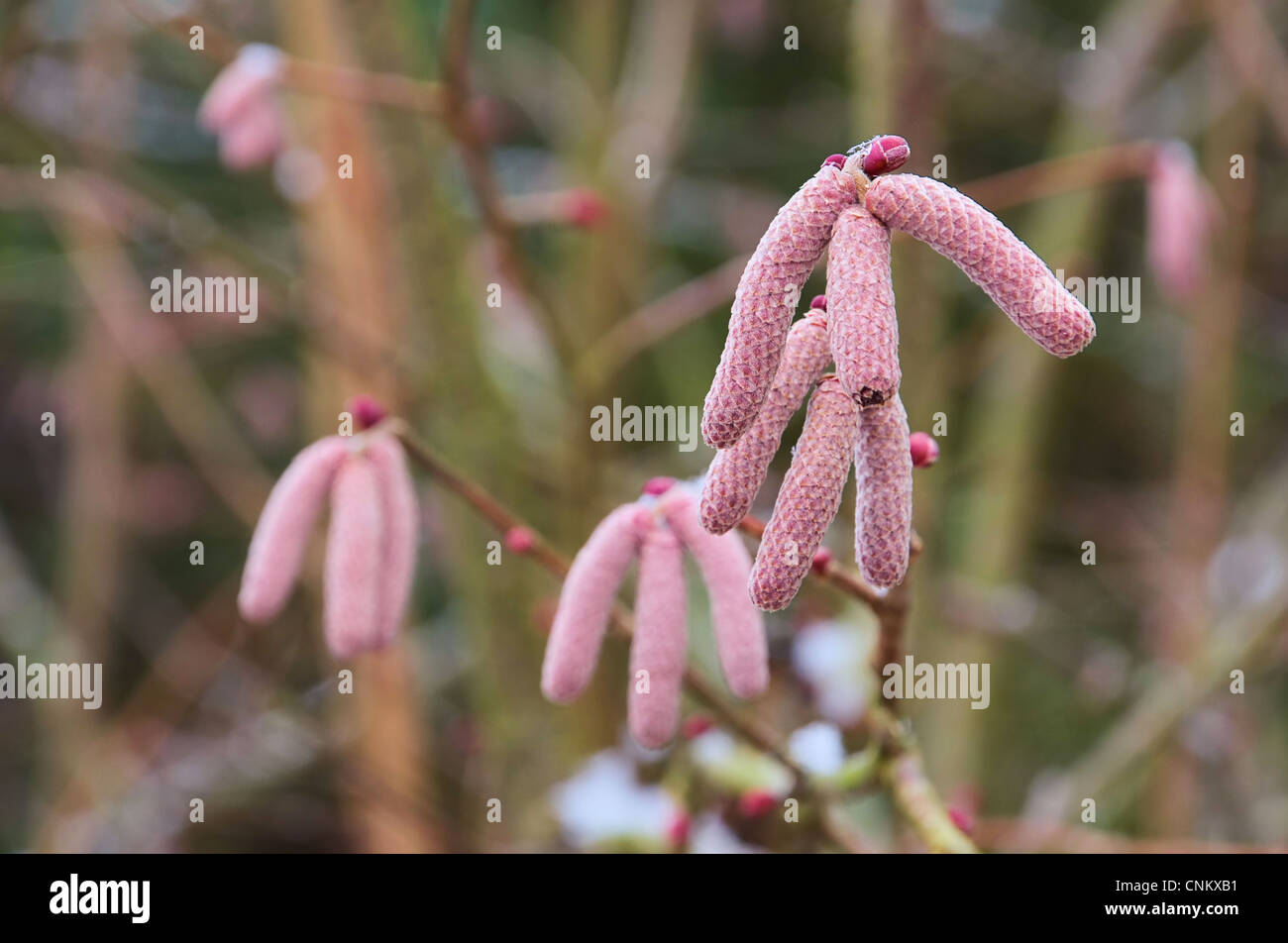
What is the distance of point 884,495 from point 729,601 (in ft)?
0.56

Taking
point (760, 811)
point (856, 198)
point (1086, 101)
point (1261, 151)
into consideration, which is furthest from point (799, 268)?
point (1261, 151)

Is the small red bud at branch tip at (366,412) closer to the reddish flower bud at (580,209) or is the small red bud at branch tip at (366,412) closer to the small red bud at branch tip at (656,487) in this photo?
the small red bud at branch tip at (656,487)

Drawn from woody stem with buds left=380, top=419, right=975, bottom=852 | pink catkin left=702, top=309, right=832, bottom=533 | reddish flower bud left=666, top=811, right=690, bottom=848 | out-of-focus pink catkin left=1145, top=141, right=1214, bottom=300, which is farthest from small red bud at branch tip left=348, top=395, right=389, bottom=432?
out-of-focus pink catkin left=1145, top=141, right=1214, bottom=300

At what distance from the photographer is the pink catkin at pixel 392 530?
77 centimetres

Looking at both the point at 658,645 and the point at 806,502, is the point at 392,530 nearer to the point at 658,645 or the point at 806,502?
the point at 658,645

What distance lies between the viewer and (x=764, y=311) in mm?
491

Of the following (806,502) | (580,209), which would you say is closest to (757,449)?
(806,502)

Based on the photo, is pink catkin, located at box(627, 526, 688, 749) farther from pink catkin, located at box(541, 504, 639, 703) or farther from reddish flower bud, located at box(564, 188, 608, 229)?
reddish flower bud, located at box(564, 188, 608, 229)

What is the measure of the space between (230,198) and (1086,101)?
1.66 metres

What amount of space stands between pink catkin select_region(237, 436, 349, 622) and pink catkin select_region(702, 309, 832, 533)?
1.06 feet

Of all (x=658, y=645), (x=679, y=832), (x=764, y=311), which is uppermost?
(x=764, y=311)
